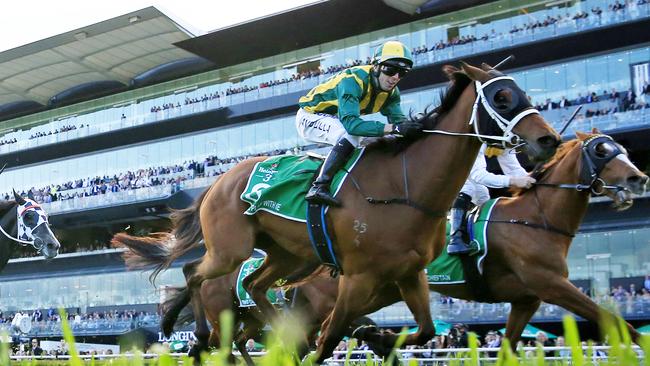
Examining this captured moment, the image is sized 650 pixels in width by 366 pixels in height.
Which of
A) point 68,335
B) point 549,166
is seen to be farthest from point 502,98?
point 68,335

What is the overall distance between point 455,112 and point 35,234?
23.3 ft

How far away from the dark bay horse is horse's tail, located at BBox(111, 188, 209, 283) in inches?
71.6

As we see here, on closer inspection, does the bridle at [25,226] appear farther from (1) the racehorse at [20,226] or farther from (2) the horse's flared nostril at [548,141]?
(2) the horse's flared nostril at [548,141]

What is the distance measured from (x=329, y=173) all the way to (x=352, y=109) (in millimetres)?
459

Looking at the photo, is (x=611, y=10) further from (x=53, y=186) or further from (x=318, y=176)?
(x=53, y=186)

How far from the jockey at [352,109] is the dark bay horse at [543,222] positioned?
62.8 inches

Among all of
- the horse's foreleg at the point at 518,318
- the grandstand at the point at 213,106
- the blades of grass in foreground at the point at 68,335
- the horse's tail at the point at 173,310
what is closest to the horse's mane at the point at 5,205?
the horse's tail at the point at 173,310

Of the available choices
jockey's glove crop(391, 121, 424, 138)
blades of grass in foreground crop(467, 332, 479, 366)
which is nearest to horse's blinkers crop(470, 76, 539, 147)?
jockey's glove crop(391, 121, 424, 138)

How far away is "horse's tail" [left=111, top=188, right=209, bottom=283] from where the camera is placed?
7066 mm

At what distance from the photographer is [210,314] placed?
9.60m

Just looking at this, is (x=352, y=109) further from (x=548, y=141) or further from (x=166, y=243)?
(x=166, y=243)

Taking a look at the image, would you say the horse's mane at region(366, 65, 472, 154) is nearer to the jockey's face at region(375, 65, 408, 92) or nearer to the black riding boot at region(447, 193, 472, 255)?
the jockey's face at region(375, 65, 408, 92)

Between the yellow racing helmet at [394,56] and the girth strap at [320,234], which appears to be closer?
the girth strap at [320,234]

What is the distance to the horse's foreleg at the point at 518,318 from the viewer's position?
21.3 feet
